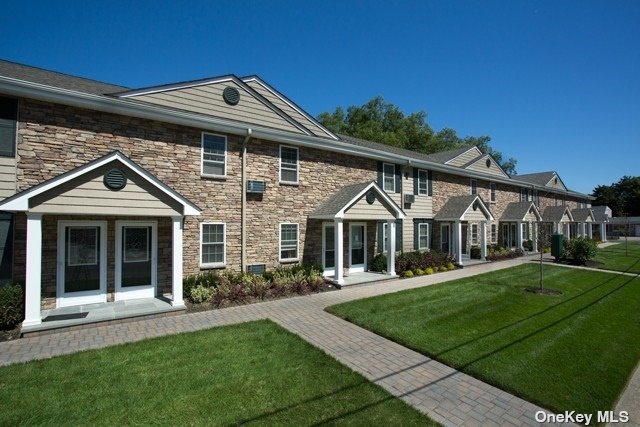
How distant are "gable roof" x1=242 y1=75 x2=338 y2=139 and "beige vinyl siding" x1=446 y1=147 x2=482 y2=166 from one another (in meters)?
10.7

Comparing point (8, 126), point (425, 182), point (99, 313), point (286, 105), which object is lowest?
point (99, 313)

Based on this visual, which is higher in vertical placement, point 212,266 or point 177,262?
point 177,262

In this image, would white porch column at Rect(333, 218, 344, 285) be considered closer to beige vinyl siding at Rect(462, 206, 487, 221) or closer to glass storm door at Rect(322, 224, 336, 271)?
glass storm door at Rect(322, 224, 336, 271)

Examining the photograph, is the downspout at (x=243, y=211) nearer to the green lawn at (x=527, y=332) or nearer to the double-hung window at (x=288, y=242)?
the double-hung window at (x=288, y=242)

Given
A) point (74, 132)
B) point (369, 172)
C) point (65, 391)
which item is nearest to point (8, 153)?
point (74, 132)

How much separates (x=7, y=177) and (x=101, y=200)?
2.38 m

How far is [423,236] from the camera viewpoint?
18391 mm

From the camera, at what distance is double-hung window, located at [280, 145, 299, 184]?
12805 millimetres

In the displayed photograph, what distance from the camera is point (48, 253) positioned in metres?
8.55

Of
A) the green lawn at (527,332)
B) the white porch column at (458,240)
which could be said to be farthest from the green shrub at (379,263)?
the white porch column at (458,240)

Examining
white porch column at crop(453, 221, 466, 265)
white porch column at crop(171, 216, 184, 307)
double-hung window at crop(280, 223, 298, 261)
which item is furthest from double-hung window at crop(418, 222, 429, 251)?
white porch column at crop(171, 216, 184, 307)

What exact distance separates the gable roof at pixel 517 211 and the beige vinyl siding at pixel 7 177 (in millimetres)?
26247

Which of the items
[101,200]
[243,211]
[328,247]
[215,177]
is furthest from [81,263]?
[328,247]

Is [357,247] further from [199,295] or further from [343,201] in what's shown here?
[199,295]
